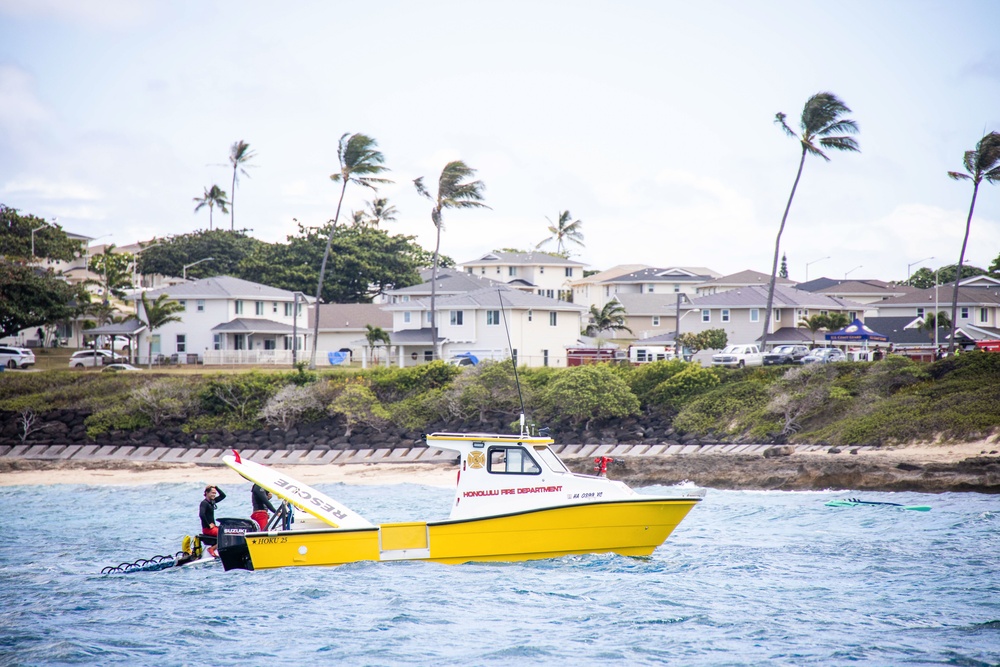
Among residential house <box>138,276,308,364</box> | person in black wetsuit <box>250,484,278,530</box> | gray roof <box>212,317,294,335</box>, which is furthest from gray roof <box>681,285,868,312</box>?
person in black wetsuit <box>250,484,278,530</box>

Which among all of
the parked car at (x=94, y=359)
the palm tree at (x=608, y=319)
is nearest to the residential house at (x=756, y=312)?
the palm tree at (x=608, y=319)

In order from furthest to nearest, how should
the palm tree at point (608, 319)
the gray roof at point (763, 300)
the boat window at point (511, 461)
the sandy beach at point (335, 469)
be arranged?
the palm tree at point (608, 319) < the gray roof at point (763, 300) < the sandy beach at point (335, 469) < the boat window at point (511, 461)

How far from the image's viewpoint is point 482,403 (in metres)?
41.7

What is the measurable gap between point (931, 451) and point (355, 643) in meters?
23.8

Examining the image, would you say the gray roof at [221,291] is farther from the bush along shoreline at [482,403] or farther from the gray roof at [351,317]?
the bush along shoreline at [482,403]

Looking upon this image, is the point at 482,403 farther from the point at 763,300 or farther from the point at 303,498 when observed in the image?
the point at 763,300

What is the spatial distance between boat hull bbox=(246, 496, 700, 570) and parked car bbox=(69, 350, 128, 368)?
44421 millimetres

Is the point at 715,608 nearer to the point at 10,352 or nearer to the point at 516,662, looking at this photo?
the point at 516,662

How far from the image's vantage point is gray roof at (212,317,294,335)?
61969 mm

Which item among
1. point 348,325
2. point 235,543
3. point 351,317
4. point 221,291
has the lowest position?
point 235,543

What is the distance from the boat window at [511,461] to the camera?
1802 cm

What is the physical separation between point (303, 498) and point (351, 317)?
2052 inches

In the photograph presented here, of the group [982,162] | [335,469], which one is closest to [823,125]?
[982,162]

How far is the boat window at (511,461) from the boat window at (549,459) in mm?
189
